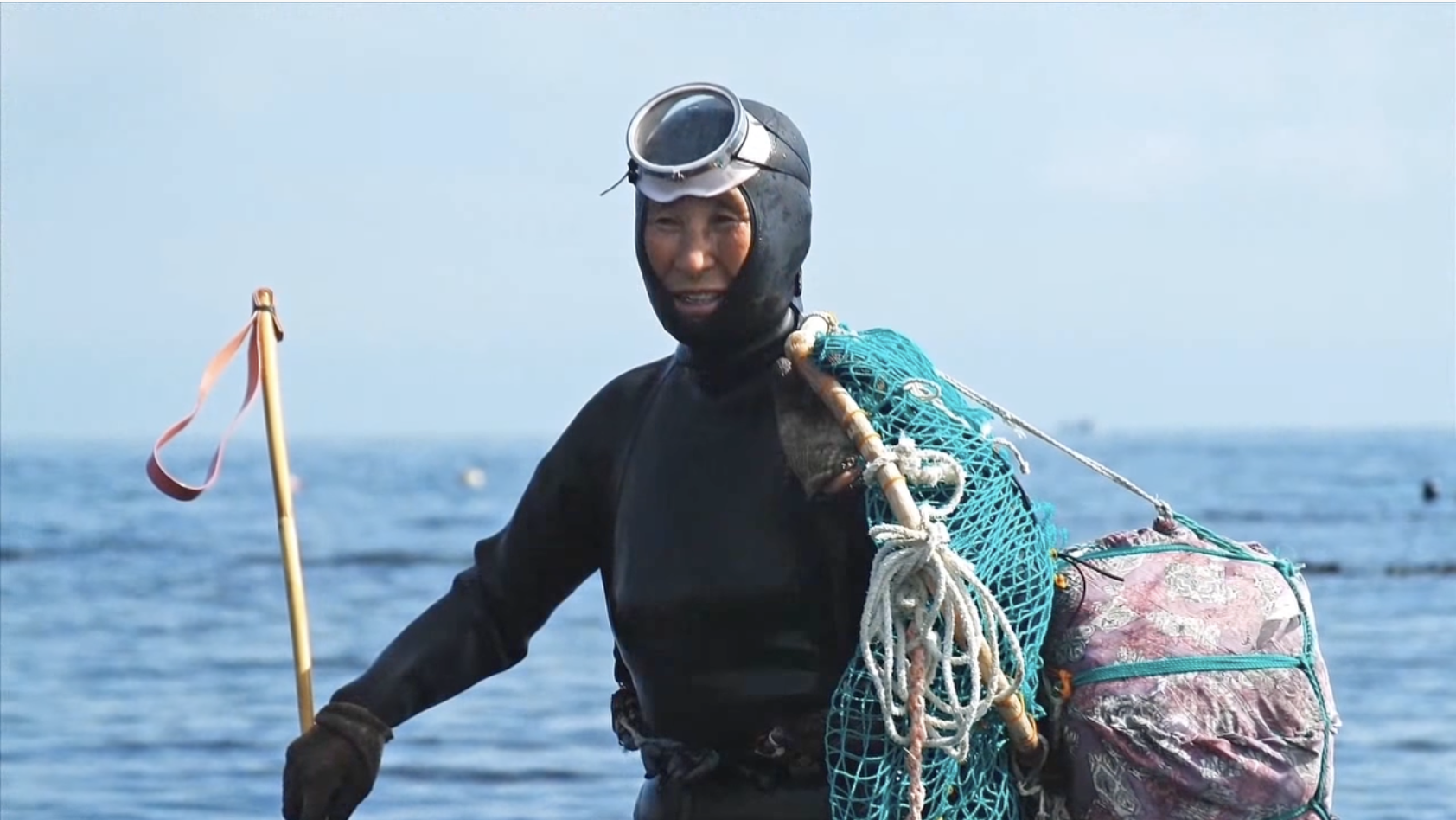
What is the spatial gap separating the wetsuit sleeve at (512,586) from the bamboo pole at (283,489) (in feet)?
0.24

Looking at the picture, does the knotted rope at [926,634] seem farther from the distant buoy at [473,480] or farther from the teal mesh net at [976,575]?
the distant buoy at [473,480]

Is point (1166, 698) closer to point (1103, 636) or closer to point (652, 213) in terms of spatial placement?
point (1103, 636)

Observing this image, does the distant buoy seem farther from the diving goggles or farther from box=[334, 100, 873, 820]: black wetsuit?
the diving goggles

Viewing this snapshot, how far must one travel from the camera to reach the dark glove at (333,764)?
374 cm

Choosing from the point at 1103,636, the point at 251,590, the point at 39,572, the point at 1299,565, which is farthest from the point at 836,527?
the point at 39,572

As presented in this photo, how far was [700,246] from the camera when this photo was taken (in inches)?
138

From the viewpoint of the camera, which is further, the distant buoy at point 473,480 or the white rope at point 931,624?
the distant buoy at point 473,480

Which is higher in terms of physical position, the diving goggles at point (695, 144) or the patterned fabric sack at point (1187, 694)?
the diving goggles at point (695, 144)

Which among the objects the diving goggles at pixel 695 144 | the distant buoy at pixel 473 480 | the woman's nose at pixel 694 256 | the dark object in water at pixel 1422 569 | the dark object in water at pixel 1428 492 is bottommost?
the woman's nose at pixel 694 256

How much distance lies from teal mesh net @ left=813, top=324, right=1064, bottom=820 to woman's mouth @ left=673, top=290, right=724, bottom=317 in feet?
0.55

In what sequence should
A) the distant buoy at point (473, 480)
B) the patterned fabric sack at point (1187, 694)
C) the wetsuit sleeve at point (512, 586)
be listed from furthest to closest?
1. the distant buoy at point (473, 480)
2. the wetsuit sleeve at point (512, 586)
3. the patterned fabric sack at point (1187, 694)

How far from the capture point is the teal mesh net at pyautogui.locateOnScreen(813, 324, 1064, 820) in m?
3.36

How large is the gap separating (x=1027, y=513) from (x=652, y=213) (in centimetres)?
71

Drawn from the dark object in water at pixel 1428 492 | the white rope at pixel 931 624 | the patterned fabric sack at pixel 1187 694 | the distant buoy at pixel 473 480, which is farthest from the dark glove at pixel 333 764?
the distant buoy at pixel 473 480
